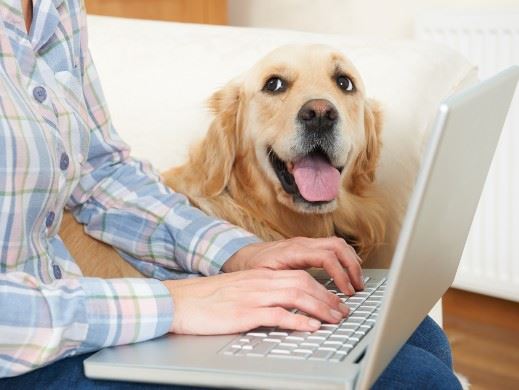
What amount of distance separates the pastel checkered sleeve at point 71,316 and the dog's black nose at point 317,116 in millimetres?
346

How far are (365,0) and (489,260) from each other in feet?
2.33

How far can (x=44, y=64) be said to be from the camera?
1.10m

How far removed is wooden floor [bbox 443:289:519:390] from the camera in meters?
2.01

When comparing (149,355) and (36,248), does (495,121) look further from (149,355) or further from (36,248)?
(36,248)

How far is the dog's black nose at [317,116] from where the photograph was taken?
45.1 inches

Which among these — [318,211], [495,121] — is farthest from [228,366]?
[318,211]

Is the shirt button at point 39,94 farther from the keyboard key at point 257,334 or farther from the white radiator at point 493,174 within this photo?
the white radiator at point 493,174

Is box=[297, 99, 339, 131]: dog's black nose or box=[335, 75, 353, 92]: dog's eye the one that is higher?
box=[335, 75, 353, 92]: dog's eye

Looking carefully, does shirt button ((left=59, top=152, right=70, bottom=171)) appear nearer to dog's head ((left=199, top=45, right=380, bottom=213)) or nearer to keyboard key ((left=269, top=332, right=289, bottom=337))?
dog's head ((left=199, top=45, right=380, bottom=213))

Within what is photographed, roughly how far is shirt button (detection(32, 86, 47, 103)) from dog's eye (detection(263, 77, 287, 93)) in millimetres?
302

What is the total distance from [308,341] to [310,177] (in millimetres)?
384

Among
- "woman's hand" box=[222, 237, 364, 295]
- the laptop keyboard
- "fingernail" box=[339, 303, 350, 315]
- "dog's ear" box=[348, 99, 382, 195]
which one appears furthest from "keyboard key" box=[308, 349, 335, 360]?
"dog's ear" box=[348, 99, 382, 195]

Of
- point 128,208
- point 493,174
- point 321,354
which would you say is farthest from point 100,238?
point 493,174

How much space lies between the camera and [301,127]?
1.14m
